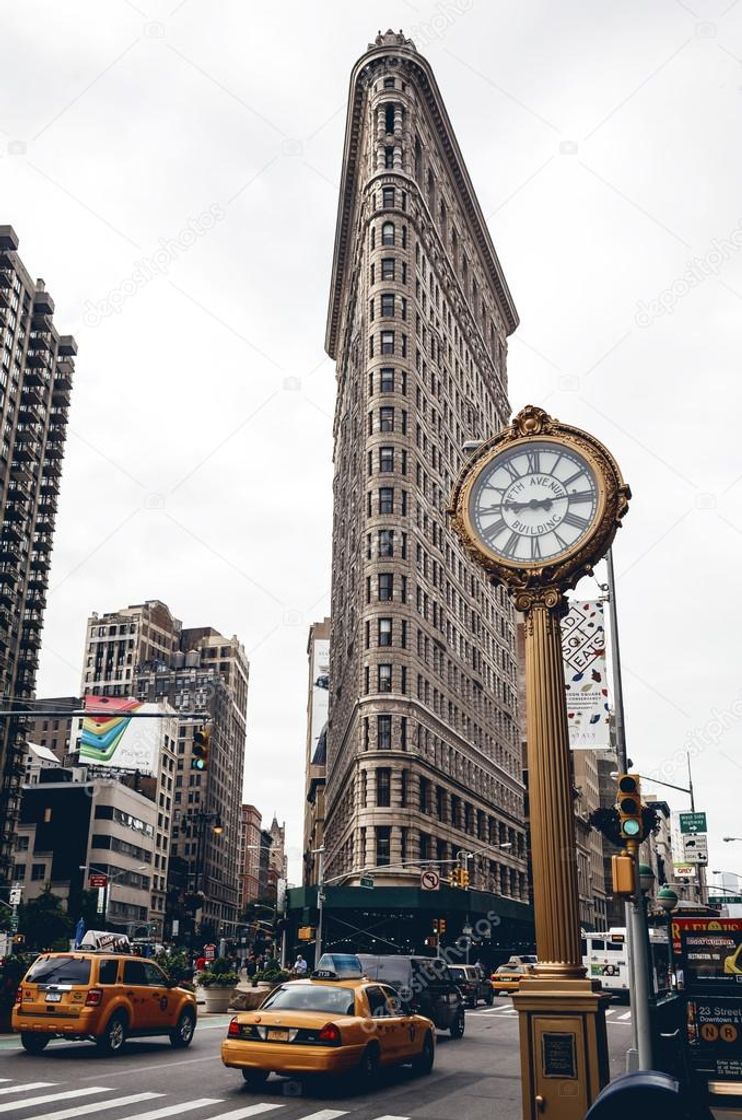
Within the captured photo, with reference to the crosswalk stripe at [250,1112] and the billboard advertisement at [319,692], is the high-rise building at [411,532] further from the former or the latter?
the crosswalk stripe at [250,1112]

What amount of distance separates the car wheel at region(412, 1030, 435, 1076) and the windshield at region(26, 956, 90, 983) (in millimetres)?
5883

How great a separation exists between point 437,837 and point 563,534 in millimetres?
58144

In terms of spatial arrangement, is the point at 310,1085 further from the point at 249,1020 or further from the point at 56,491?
the point at 56,491

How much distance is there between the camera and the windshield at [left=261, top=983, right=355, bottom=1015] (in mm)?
14883

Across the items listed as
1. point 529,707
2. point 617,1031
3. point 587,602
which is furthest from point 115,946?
point 529,707

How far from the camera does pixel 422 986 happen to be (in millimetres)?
23812

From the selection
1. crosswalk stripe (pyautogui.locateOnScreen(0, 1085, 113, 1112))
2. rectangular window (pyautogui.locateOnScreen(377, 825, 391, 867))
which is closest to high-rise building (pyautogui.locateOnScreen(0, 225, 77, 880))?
rectangular window (pyautogui.locateOnScreen(377, 825, 391, 867))

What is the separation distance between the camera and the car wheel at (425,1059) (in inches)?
679

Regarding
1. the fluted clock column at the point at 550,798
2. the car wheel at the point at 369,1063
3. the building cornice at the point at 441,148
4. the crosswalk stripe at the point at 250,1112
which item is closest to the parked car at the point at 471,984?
the car wheel at the point at 369,1063

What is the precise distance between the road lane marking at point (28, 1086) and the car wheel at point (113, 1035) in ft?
10.8

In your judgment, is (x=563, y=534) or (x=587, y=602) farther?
(x=587, y=602)

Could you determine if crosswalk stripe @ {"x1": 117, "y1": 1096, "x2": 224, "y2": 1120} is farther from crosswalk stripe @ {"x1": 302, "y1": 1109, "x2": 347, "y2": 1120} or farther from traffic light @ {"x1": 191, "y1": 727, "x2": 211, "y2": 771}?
traffic light @ {"x1": 191, "y1": 727, "x2": 211, "y2": 771}

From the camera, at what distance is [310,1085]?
1516 centimetres

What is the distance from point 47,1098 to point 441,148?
93.0 meters
